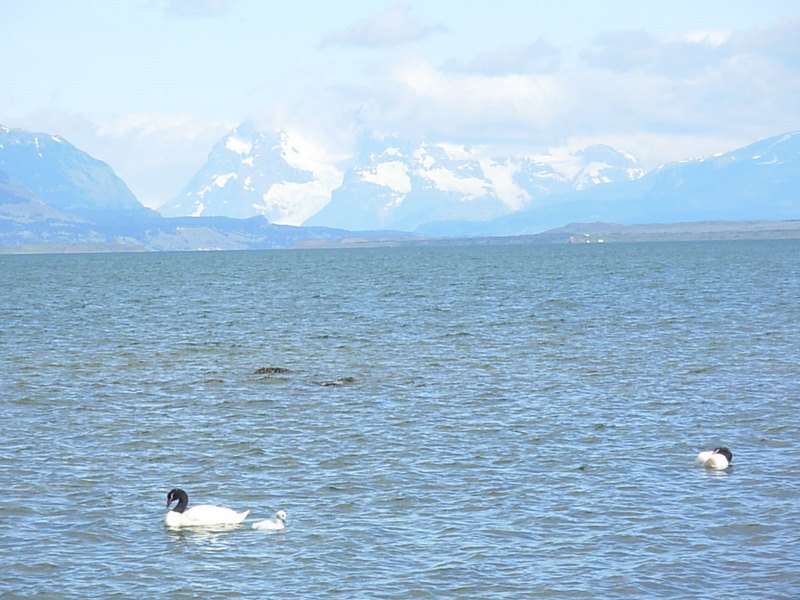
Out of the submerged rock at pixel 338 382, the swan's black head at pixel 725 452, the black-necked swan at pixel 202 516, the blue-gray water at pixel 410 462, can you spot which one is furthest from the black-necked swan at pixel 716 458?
the submerged rock at pixel 338 382

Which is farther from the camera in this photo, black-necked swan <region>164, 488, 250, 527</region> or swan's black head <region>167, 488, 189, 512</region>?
swan's black head <region>167, 488, 189, 512</region>

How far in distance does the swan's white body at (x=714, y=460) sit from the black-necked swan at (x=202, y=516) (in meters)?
10.9

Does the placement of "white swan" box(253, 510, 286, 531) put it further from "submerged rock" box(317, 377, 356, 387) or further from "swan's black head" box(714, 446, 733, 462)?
"submerged rock" box(317, 377, 356, 387)

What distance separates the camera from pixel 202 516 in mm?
22984

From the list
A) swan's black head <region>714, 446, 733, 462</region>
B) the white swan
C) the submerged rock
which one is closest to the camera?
the white swan

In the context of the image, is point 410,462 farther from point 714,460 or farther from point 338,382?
point 338,382

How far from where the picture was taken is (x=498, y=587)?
63.6 ft

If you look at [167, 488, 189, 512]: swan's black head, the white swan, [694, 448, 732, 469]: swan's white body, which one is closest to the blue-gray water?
the white swan

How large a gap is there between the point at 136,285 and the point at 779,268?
76.2 meters

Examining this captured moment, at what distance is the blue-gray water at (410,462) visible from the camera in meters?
20.2

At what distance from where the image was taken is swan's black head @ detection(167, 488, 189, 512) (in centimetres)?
2355

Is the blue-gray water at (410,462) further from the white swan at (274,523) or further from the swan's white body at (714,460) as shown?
the swan's white body at (714,460)

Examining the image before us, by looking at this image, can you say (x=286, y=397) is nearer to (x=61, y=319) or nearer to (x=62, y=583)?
(x=62, y=583)

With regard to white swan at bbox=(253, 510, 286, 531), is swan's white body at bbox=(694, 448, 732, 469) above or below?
above
